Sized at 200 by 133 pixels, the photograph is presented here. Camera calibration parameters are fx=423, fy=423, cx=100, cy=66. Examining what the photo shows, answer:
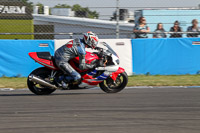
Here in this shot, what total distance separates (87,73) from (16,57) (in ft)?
13.8

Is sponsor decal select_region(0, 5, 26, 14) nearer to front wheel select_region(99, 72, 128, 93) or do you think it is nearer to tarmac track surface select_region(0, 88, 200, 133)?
tarmac track surface select_region(0, 88, 200, 133)

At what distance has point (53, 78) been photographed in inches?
360

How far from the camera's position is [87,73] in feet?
30.1

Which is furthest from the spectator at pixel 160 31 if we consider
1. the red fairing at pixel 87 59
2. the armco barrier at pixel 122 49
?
the red fairing at pixel 87 59

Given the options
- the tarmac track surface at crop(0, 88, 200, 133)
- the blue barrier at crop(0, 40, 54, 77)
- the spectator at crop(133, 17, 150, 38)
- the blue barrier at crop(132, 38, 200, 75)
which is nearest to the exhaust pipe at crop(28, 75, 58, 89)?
the tarmac track surface at crop(0, 88, 200, 133)

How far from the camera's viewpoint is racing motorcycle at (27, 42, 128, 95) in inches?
356

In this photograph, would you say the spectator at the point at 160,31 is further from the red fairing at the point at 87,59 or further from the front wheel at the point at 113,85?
the red fairing at the point at 87,59

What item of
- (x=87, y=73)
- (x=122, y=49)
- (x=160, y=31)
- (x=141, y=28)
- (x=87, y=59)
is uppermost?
(x=141, y=28)

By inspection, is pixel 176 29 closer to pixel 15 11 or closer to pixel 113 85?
pixel 113 85

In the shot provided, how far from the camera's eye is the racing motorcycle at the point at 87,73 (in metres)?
9.03

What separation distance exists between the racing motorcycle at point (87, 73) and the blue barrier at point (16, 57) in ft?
11.7

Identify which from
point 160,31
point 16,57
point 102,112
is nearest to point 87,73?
point 102,112

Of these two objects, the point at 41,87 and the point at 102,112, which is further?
A: the point at 41,87

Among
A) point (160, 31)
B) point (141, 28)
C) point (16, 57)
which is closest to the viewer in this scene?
point (16, 57)
